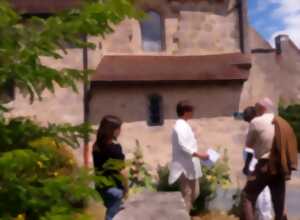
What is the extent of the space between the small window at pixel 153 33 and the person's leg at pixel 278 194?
14.0m

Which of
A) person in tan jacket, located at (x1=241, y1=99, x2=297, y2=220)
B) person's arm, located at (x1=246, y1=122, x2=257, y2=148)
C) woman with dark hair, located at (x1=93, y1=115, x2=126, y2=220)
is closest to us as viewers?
woman with dark hair, located at (x1=93, y1=115, x2=126, y2=220)

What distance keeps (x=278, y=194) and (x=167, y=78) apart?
450 inches

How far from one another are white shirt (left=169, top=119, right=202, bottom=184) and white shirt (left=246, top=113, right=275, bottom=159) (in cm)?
95

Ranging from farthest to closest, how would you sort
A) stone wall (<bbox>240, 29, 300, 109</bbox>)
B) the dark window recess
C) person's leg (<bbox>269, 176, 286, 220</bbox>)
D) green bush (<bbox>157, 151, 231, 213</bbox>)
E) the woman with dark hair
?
stone wall (<bbox>240, 29, 300, 109</bbox>) → green bush (<bbox>157, 151, 231, 213</bbox>) → person's leg (<bbox>269, 176, 286, 220</bbox>) → the woman with dark hair → the dark window recess

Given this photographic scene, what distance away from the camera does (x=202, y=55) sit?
20.3 meters

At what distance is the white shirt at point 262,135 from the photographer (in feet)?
24.0

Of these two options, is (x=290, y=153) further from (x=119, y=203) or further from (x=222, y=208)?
(x=222, y=208)

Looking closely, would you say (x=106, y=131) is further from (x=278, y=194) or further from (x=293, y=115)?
(x=293, y=115)

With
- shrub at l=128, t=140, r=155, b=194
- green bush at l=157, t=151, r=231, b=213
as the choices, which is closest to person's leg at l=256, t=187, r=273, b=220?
green bush at l=157, t=151, r=231, b=213

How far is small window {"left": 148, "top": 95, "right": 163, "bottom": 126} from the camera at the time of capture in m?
18.8

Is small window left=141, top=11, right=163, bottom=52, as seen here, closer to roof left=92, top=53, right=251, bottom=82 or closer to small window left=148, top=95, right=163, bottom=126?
roof left=92, top=53, right=251, bottom=82

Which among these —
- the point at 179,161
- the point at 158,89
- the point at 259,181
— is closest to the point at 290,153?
the point at 259,181

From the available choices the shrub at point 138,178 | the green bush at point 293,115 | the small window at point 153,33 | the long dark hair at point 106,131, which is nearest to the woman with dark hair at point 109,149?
the long dark hair at point 106,131

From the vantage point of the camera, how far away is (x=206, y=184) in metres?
10.6
